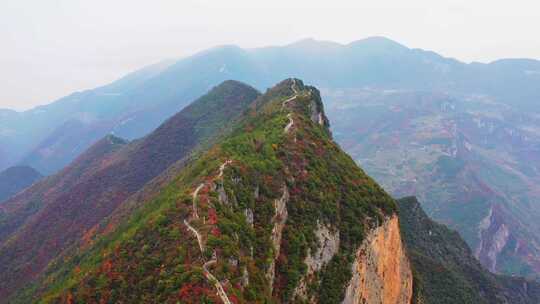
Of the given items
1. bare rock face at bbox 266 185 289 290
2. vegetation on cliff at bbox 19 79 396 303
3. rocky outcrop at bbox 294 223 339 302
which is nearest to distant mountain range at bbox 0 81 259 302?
vegetation on cliff at bbox 19 79 396 303

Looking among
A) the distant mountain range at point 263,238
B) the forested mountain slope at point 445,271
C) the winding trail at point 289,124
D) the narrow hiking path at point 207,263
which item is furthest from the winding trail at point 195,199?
the forested mountain slope at point 445,271

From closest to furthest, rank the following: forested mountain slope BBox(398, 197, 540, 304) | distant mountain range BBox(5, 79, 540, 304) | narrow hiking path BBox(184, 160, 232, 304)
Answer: narrow hiking path BBox(184, 160, 232, 304), distant mountain range BBox(5, 79, 540, 304), forested mountain slope BBox(398, 197, 540, 304)

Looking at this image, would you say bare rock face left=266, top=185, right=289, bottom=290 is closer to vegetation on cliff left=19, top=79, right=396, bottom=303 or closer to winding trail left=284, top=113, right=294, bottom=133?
vegetation on cliff left=19, top=79, right=396, bottom=303

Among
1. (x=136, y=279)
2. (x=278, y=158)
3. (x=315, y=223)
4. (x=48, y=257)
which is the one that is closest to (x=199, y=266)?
(x=136, y=279)

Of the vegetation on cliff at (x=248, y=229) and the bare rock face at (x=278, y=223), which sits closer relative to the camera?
the vegetation on cliff at (x=248, y=229)

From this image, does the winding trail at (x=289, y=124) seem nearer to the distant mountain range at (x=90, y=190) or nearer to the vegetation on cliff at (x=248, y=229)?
the vegetation on cliff at (x=248, y=229)

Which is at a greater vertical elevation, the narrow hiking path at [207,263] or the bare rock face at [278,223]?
the narrow hiking path at [207,263]

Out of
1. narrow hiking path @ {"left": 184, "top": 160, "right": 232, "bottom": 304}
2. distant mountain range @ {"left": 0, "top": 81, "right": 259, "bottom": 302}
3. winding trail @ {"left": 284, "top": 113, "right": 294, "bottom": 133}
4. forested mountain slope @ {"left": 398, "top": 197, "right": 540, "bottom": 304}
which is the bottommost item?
forested mountain slope @ {"left": 398, "top": 197, "right": 540, "bottom": 304}

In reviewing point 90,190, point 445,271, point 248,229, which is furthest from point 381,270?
point 90,190

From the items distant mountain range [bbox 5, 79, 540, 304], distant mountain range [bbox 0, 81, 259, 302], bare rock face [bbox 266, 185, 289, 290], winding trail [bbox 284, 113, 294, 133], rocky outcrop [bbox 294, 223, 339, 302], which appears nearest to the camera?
distant mountain range [bbox 5, 79, 540, 304]

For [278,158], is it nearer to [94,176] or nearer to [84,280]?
[84,280]
